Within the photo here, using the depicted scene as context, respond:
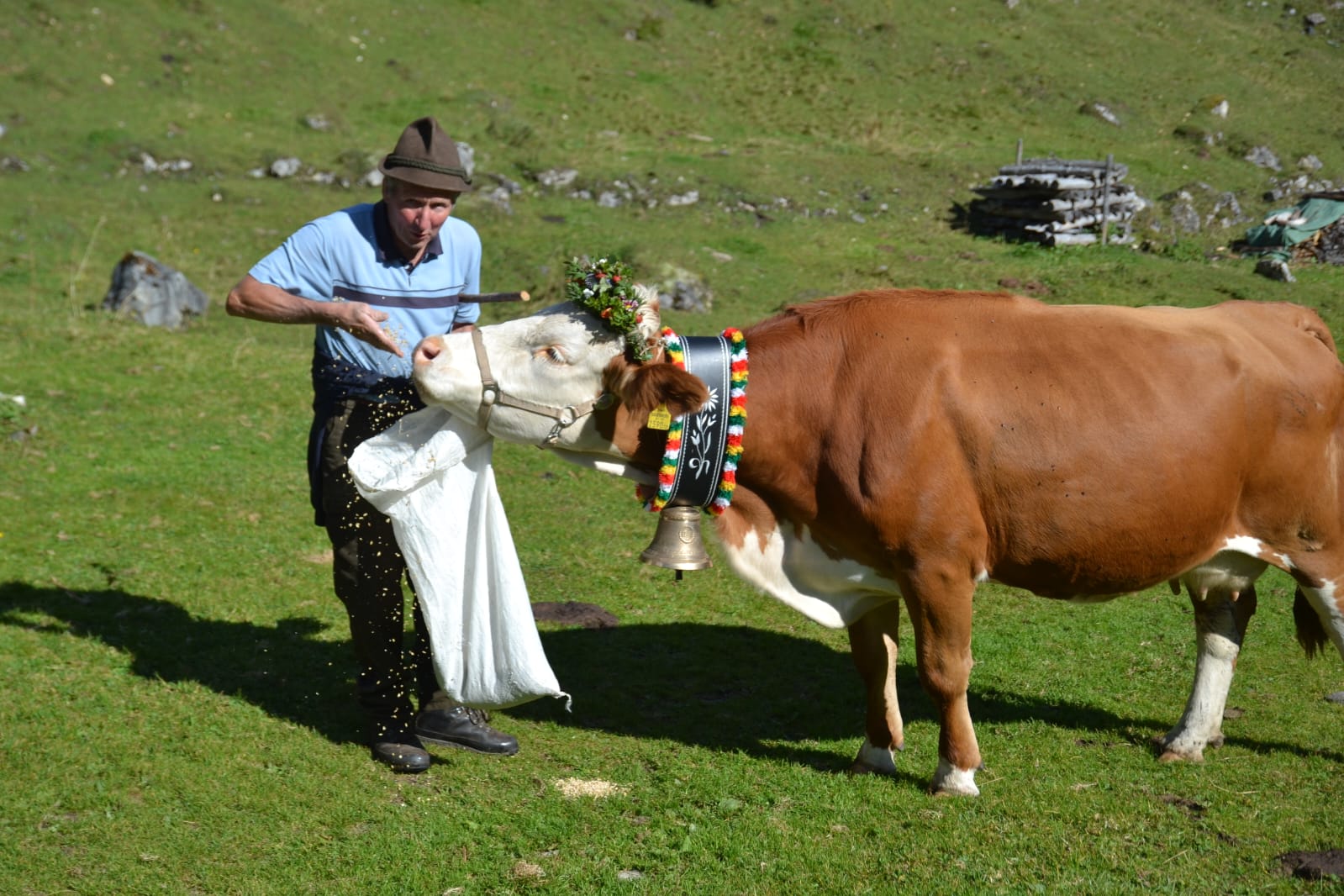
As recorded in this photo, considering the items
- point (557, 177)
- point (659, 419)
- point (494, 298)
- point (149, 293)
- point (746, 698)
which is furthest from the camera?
point (557, 177)

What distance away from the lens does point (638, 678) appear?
6.82 metres

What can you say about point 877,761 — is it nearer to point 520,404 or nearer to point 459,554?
point 459,554

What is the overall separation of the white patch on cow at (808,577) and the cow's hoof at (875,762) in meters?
0.60

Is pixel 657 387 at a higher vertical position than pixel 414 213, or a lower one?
lower

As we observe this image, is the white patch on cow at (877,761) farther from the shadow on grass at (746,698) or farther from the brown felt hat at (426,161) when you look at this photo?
the brown felt hat at (426,161)

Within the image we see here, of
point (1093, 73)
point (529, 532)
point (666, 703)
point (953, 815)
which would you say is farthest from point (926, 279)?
point (1093, 73)

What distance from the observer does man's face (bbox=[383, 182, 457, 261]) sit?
17.4 ft

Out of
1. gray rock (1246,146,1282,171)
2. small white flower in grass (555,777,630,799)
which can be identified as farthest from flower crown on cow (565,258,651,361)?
gray rock (1246,146,1282,171)

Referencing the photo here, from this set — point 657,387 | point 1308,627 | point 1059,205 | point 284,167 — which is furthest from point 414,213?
point 284,167

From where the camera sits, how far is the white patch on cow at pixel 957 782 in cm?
525

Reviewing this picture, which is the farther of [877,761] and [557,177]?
[557,177]

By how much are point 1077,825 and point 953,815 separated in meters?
0.49

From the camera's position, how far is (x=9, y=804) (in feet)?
16.5

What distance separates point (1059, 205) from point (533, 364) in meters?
15.1
